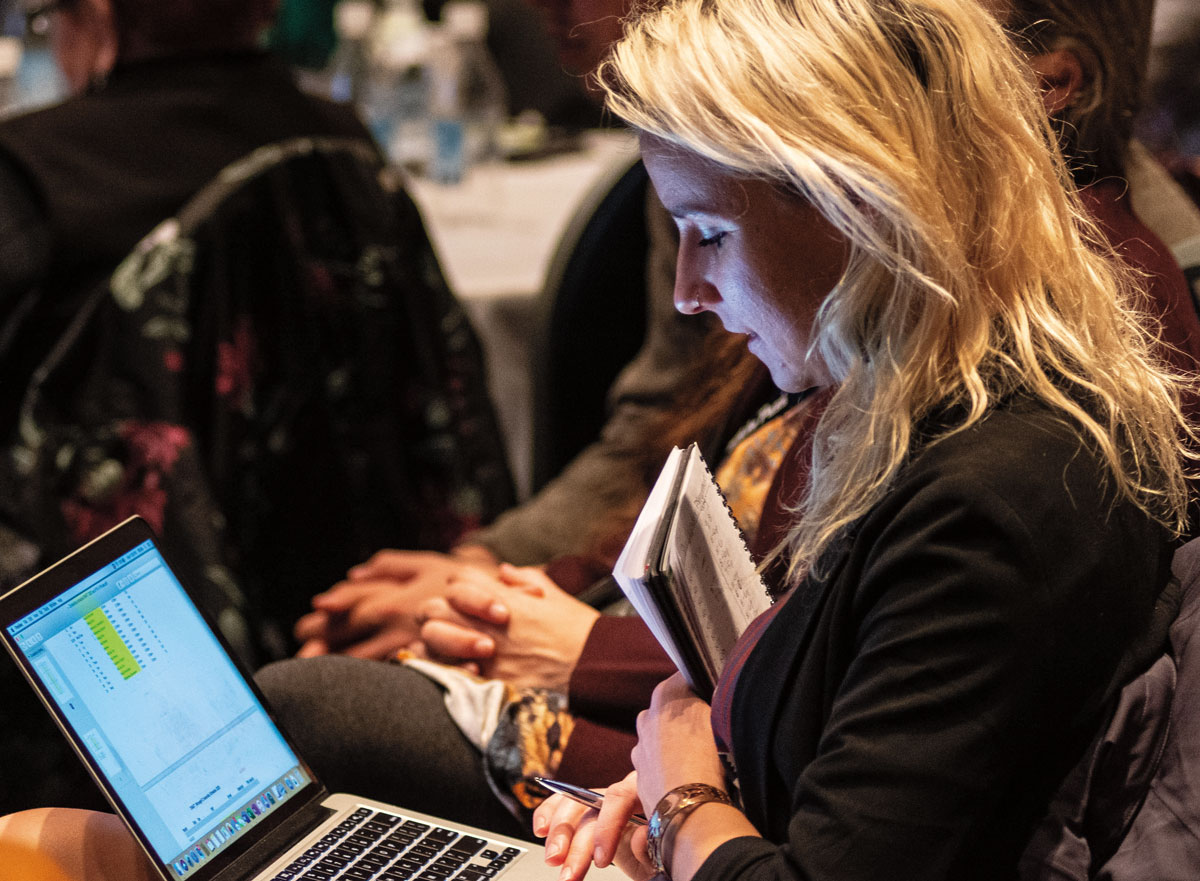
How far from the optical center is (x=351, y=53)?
2674 millimetres

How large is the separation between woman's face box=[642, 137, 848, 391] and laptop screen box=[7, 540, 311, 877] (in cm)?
37

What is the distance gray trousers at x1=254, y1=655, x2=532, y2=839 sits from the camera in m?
1.01

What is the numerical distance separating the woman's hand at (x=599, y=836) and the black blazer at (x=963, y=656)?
0.11 meters

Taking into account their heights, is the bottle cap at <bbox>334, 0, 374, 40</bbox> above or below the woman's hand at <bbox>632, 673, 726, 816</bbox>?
above

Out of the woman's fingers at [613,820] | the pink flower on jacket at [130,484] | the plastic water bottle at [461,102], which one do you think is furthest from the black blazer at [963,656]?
the plastic water bottle at [461,102]

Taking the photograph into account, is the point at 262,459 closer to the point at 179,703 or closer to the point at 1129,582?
the point at 179,703

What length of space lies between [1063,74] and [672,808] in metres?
0.67

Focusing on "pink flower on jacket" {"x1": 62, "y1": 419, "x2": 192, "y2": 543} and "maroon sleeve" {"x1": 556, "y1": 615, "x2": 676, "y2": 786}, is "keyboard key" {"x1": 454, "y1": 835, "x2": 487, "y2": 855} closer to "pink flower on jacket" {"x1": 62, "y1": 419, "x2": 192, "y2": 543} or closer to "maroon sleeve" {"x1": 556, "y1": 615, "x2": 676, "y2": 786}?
"maroon sleeve" {"x1": 556, "y1": 615, "x2": 676, "y2": 786}

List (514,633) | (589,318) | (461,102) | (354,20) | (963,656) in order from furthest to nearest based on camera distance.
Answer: (354,20)
(461,102)
(589,318)
(514,633)
(963,656)

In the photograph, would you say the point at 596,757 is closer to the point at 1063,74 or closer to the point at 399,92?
the point at 1063,74

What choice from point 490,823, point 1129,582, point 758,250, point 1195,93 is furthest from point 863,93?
point 1195,93

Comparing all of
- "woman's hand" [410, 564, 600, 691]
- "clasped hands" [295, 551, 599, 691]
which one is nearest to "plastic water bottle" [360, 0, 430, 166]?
"clasped hands" [295, 551, 599, 691]

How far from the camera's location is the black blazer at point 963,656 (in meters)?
0.61

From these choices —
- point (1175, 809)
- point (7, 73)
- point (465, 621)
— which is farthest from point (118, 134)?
point (1175, 809)
